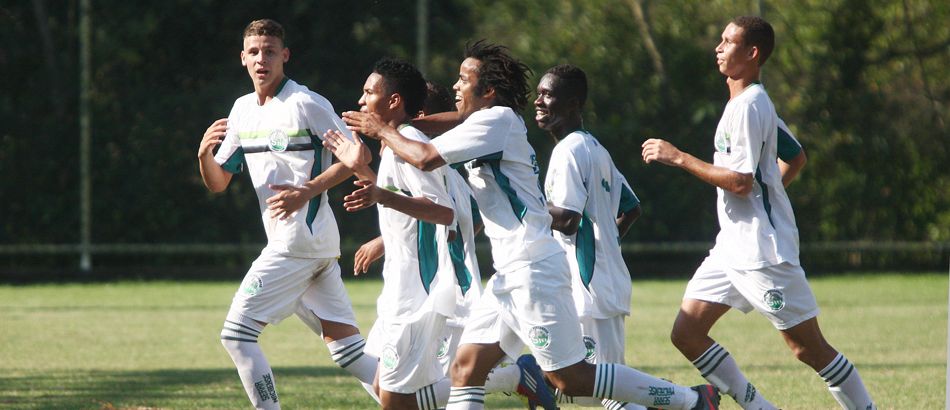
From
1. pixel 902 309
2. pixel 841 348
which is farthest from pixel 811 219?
pixel 841 348

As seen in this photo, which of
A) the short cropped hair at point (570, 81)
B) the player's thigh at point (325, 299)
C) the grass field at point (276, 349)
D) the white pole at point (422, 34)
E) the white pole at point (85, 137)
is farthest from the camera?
the white pole at point (422, 34)

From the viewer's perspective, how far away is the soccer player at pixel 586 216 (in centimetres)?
605

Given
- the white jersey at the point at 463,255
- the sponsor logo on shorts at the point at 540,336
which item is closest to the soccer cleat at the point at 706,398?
the sponsor logo on shorts at the point at 540,336

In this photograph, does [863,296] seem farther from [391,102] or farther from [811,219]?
[391,102]

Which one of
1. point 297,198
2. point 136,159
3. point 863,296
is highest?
point 297,198

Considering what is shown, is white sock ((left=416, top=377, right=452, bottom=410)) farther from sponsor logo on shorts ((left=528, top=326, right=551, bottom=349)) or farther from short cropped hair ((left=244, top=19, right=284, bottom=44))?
short cropped hair ((left=244, top=19, right=284, bottom=44))

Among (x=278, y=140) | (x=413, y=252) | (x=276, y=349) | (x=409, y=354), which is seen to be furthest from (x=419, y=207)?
(x=276, y=349)

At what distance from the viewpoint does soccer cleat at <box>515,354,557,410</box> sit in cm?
631

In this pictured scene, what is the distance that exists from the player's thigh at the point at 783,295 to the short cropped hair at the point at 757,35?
3.57ft

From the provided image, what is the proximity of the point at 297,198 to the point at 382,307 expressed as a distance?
886 mm

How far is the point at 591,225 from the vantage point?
6301mm

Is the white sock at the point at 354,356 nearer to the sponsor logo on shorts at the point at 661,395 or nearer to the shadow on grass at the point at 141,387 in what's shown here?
the shadow on grass at the point at 141,387

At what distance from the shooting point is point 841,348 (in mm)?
10461

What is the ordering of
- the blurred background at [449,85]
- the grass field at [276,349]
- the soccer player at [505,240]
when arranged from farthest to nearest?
the blurred background at [449,85] → the grass field at [276,349] → the soccer player at [505,240]
